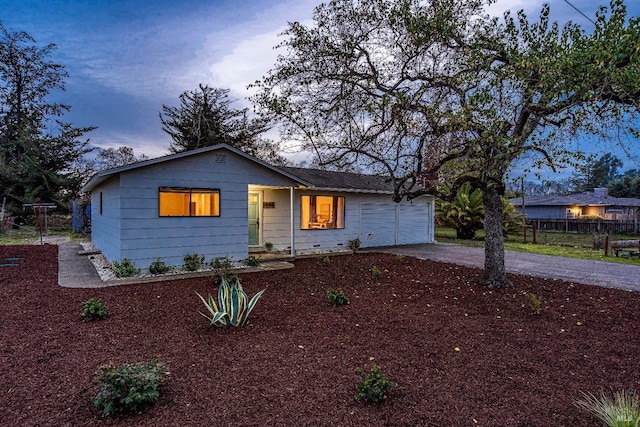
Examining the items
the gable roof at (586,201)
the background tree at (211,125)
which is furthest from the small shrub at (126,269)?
the gable roof at (586,201)

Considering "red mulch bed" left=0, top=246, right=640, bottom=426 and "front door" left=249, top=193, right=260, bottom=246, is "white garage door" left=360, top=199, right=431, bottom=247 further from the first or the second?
"red mulch bed" left=0, top=246, right=640, bottom=426

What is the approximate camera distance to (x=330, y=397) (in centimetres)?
302

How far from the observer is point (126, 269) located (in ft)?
26.3

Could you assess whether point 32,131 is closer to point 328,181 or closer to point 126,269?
point 328,181

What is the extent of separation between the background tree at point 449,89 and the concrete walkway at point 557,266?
8.44 feet

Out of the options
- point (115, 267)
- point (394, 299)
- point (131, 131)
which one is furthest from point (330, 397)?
point (131, 131)

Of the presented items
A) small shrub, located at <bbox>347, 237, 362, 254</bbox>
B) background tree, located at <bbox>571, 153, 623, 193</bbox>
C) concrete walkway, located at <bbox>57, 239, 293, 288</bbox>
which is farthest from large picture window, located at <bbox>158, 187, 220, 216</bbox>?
background tree, located at <bbox>571, 153, 623, 193</bbox>

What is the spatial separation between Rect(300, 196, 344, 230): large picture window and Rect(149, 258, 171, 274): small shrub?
525cm

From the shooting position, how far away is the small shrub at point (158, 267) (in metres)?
8.41

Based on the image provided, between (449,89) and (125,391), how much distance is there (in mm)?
6604

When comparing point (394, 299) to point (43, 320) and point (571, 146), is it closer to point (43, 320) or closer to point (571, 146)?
point (571, 146)

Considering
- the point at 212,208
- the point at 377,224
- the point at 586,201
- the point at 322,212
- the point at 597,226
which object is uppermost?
the point at 586,201

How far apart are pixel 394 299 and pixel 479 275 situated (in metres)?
3.16

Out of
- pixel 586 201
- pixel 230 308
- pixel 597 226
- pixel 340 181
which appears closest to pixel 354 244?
pixel 340 181
